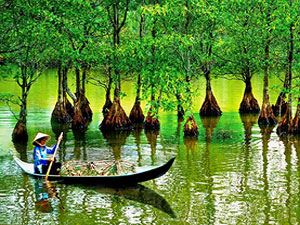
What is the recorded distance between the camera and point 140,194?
65.0 feet

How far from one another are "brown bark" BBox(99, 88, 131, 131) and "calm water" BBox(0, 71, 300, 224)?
1.17 meters

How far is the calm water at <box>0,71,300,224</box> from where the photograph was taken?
57.0ft

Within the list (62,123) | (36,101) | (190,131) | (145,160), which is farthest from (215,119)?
(36,101)

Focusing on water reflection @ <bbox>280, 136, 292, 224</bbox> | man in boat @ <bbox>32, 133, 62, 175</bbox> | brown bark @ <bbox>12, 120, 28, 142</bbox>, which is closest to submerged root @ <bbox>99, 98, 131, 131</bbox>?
brown bark @ <bbox>12, 120, 28, 142</bbox>

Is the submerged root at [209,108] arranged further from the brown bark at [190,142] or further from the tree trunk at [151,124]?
the brown bark at [190,142]

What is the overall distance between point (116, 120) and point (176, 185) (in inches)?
632

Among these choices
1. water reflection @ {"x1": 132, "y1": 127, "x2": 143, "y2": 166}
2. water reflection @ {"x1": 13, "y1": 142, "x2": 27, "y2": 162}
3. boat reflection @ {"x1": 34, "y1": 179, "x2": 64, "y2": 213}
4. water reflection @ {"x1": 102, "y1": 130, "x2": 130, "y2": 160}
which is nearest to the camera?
boat reflection @ {"x1": 34, "y1": 179, "x2": 64, "y2": 213}

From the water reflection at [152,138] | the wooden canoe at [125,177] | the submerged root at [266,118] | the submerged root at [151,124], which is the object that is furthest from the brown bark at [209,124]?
the wooden canoe at [125,177]

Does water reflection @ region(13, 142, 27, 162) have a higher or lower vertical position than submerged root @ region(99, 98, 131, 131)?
lower

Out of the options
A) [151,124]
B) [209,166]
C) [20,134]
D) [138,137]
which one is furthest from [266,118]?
[20,134]

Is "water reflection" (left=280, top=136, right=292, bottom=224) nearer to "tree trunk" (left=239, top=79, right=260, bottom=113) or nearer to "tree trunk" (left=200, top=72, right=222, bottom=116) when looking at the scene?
"tree trunk" (left=200, top=72, right=222, bottom=116)

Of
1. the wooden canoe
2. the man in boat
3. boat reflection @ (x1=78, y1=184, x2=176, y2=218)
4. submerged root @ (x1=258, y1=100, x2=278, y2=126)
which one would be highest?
submerged root @ (x1=258, y1=100, x2=278, y2=126)

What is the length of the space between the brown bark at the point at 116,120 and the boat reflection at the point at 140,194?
15.8m

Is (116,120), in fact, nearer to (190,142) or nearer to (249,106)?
(190,142)
